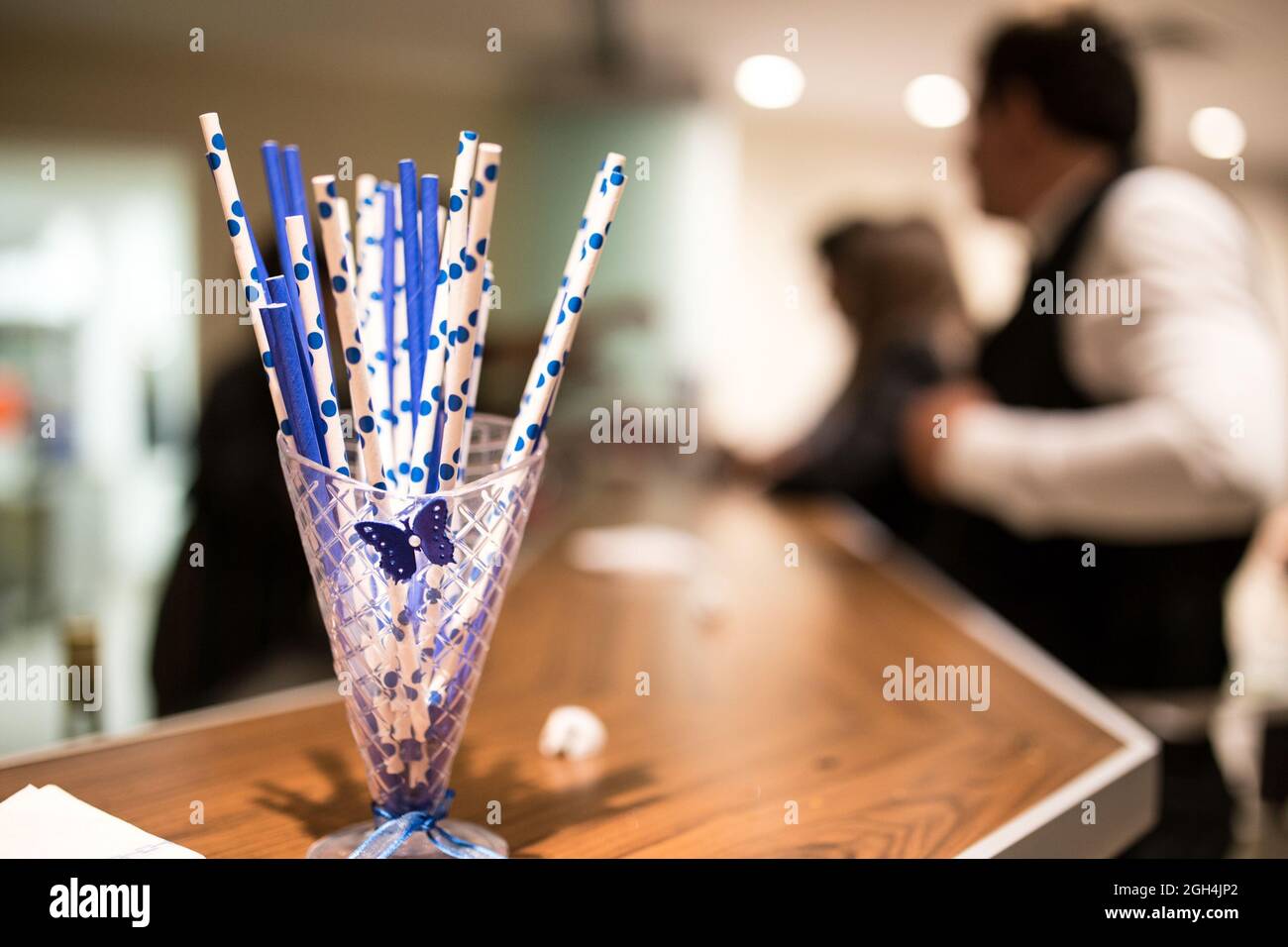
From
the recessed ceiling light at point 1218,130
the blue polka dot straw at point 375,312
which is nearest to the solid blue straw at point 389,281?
the blue polka dot straw at point 375,312

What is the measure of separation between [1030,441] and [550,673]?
0.85m

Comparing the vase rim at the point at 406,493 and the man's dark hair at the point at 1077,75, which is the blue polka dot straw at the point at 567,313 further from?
the man's dark hair at the point at 1077,75

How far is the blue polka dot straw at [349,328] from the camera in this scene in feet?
1.80

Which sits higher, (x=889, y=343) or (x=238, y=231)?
(x=889, y=343)

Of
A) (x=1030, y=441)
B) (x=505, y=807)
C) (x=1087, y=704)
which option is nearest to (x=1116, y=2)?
(x=1030, y=441)

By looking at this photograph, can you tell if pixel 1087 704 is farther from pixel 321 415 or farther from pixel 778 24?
pixel 778 24

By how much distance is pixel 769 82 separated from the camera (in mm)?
5176

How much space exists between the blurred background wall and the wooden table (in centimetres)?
161

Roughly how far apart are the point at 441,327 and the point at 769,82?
5005mm

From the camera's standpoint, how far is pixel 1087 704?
90cm

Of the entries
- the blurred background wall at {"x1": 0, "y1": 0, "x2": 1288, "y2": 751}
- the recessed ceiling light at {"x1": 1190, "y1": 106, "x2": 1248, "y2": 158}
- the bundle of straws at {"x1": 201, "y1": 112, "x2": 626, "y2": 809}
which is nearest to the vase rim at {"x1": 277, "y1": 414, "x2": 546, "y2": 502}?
the bundle of straws at {"x1": 201, "y1": 112, "x2": 626, "y2": 809}

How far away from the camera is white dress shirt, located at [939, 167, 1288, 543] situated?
133 centimetres

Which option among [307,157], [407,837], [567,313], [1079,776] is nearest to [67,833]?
[407,837]

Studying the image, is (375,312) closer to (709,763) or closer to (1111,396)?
(709,763)
